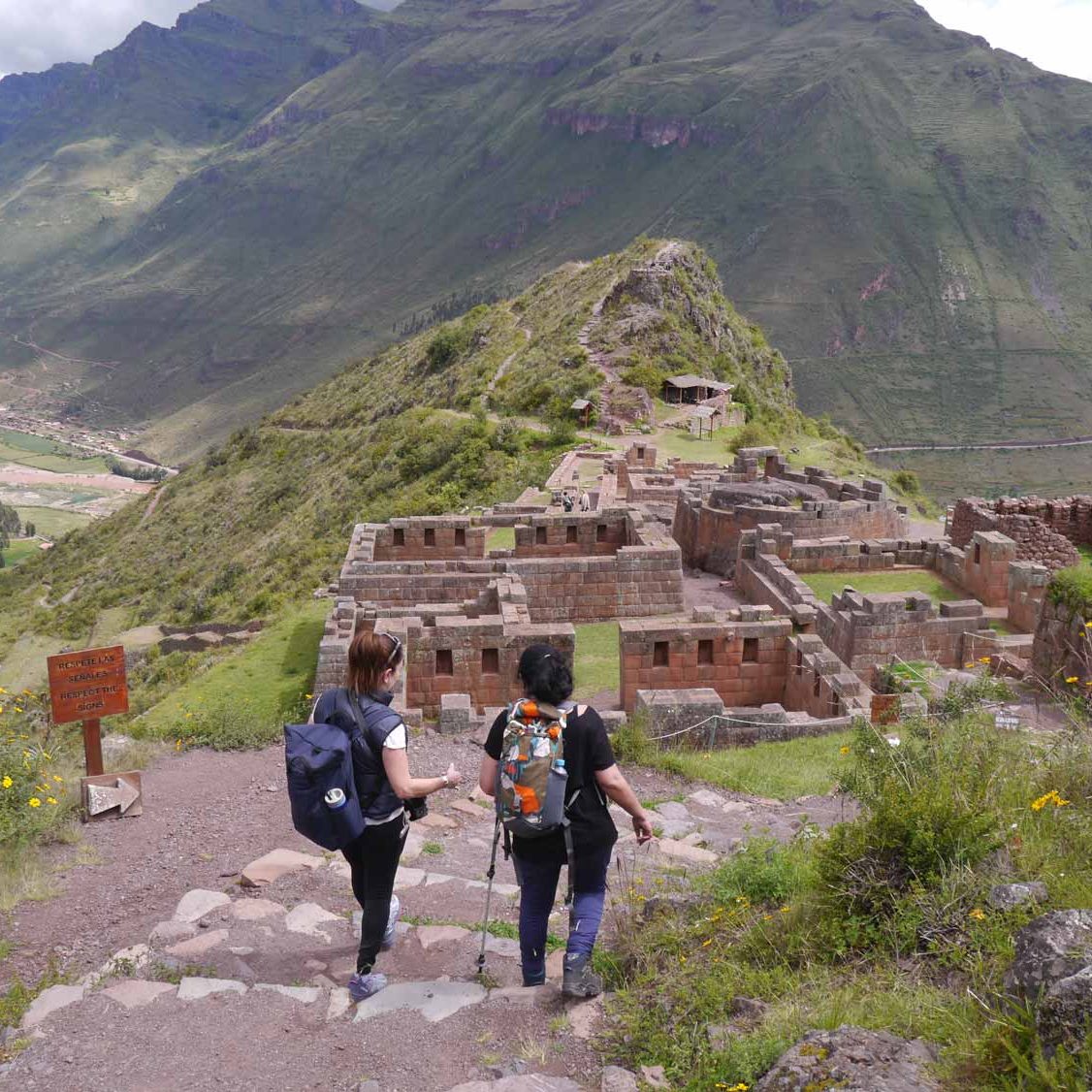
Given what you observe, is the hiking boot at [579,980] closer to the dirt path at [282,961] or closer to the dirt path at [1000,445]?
the dirt path at [282,961]

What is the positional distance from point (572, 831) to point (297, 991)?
1943 mm

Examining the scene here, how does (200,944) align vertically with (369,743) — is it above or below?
below

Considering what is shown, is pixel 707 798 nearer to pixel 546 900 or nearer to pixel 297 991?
pixel 546 900

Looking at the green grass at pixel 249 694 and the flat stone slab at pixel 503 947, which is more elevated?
the flat stone slab at pixel 503 947

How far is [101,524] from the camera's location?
75.6 meters

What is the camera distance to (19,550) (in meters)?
116

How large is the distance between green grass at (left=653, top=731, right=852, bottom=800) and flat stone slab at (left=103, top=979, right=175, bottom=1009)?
6.46 m

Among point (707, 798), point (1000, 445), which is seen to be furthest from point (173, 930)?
point (1000, 445)

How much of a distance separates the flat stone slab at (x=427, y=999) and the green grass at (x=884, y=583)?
13.8 metres

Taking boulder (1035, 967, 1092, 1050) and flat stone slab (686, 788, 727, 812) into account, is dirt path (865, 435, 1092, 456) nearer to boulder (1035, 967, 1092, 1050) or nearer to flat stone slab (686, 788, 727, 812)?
flat stone slab (686, 788, 727, 812)

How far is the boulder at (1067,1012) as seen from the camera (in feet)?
13.4

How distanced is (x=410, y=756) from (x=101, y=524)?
232ft

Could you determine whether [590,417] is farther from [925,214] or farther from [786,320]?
[925,214]

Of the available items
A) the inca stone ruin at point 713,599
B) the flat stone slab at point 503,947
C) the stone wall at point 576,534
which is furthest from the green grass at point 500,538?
the flat stone slab at point 503,947
